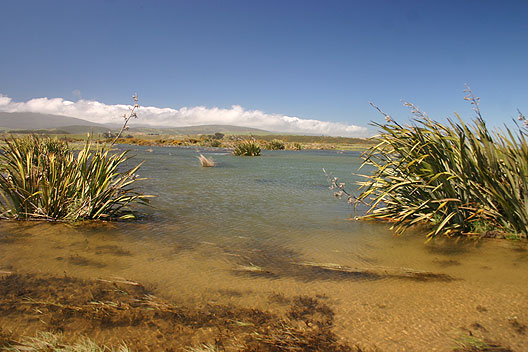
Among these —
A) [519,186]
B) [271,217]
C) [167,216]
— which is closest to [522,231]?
[519,186]

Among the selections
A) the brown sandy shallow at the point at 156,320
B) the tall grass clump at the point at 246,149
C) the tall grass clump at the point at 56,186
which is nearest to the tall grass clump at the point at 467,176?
the brown sandy shallow at the point at 156,320

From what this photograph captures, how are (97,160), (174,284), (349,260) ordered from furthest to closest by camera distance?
(97,160) → (349,260) → (174,284)

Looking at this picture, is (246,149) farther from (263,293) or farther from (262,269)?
(263,293)

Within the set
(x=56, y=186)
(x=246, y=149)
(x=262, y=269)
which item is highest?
(x=246, y=149)

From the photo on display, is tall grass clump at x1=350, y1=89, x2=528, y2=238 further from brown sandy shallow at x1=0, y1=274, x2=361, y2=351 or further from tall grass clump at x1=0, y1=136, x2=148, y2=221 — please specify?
tall grass clump at x1=0, y1=136, x2=148, y2=221

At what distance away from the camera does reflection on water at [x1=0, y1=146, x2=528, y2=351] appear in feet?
8.68

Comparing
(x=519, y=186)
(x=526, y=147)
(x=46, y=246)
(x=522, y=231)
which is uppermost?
(x=526, y=147)

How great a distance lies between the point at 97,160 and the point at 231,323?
15.0 feet

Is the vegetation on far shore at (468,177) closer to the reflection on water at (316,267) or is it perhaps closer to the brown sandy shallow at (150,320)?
the reflection on water at (316,267)

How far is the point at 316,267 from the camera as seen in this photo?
3.91 metres

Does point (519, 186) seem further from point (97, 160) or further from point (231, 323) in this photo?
point (97, 160)

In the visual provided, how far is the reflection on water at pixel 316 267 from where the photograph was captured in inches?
104

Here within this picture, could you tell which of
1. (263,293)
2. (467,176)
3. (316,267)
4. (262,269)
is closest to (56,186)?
(262,269)

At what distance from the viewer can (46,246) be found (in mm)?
4336
